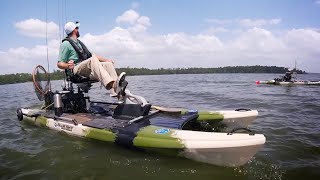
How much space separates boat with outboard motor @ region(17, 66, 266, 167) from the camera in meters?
4.59

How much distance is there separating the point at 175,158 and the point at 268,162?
5.69ft

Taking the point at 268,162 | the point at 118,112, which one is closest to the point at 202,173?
the point at 268,162

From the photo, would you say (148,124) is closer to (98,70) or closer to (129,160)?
(129,160)

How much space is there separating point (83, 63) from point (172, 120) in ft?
8.79

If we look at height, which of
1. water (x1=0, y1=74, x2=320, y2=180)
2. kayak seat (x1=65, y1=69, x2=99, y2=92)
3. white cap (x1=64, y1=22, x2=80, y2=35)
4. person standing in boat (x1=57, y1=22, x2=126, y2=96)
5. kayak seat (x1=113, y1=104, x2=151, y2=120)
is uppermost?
white cap (x1=64, y1=22, x2=80, y2=35)

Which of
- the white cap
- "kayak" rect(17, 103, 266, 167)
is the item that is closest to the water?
"kayak" rect(17, 103, 266, 167)

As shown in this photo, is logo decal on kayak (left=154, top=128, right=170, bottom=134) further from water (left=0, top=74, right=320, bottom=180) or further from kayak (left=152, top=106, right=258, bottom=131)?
kayak (left=152, top=106, right=258, bottom=131)

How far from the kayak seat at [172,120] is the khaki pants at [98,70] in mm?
1358

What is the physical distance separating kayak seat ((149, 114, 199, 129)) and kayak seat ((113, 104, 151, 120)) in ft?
0.88

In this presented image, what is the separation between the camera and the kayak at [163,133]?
4520 mm

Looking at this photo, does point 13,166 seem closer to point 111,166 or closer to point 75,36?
point 111,166

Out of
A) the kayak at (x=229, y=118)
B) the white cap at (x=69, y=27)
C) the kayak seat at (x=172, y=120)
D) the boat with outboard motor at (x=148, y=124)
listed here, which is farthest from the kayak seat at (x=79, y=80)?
the kayak at (x=229, y=118)

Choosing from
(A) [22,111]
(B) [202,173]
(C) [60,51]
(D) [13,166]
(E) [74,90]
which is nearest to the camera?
(B) [202,173]

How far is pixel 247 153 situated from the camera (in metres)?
4.47
